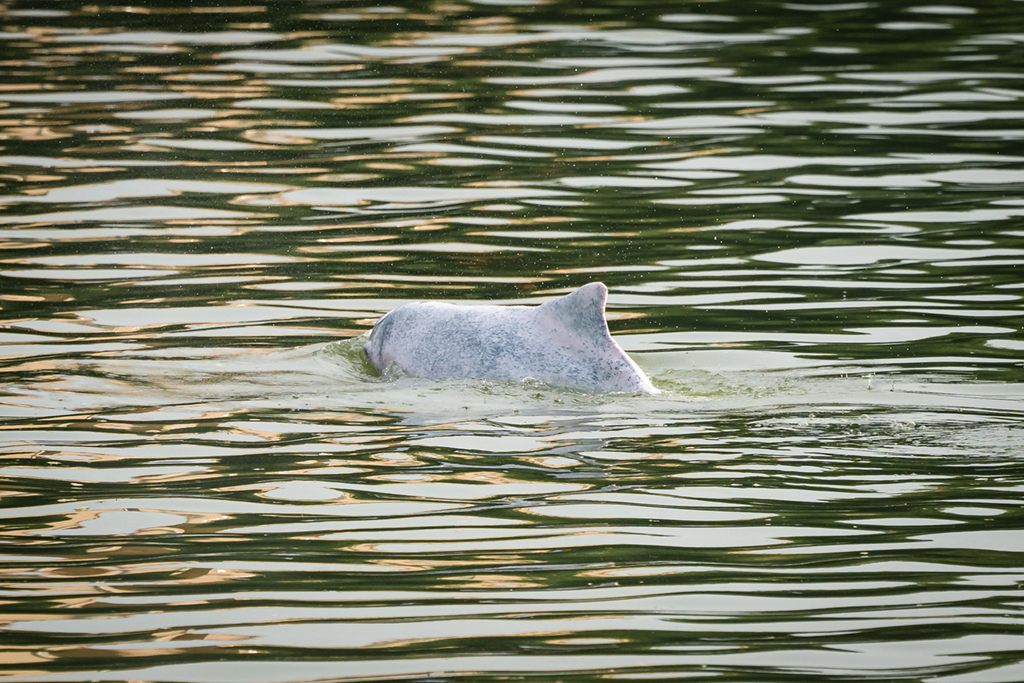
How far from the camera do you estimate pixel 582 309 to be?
9.20 metres

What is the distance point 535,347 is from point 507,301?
237cm

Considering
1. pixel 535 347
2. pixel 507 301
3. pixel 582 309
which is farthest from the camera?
pixel 507 301

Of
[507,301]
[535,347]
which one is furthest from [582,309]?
[507,301]

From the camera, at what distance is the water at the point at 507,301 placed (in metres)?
5.91

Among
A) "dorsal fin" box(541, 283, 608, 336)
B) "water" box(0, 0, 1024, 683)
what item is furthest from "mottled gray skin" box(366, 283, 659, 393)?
"water" box(0, 0, 1024, 683)

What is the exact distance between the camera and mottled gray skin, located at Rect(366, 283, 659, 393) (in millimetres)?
9250

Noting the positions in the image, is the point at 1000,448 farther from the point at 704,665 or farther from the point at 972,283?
the point at 972,283

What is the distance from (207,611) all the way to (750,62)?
47.0ft

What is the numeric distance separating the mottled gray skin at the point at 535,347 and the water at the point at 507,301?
196 millimetres

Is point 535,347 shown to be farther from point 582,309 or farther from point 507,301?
point 507,301

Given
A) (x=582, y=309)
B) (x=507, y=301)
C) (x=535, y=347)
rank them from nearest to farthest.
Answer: (x=582, y=309)
(x=535, y=347)
(x=507, y=301)

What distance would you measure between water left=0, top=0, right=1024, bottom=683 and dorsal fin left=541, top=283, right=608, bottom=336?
0.48 meters

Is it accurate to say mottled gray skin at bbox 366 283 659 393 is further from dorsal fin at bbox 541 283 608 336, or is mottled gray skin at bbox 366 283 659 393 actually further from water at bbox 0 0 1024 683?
water at bbox 0 0 1024 683

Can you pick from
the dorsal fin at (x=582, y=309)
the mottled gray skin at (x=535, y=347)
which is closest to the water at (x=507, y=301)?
the mottled gray skin at (x=535, y=347)
